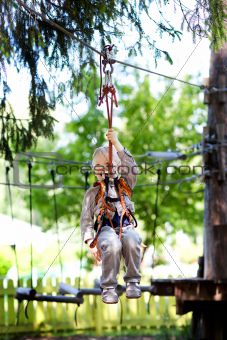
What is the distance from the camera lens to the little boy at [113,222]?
244 cm

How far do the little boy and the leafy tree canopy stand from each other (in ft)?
2.75

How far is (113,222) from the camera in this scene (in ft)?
8.62

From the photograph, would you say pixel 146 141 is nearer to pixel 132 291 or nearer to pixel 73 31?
pixel 73 31

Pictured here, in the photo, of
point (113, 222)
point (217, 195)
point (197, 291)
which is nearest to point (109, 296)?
point (113, 222)

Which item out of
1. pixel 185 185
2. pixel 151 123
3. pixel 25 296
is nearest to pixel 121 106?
pixel 151 123

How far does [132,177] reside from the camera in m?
2.76

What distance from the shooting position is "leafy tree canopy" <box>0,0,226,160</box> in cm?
303

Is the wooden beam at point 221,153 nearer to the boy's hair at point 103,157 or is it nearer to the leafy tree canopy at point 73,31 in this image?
the leafy tree canopy at point 73,31

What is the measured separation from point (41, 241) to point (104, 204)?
10.2 metres

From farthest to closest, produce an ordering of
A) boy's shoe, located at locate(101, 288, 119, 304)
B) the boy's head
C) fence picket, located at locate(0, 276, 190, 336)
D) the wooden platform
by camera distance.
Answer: fence picket, located at locate(0, 276, 190, 336)
the wooden platform
the boy's head
boy's shoe, located at locate(101, 288, 119, 304)

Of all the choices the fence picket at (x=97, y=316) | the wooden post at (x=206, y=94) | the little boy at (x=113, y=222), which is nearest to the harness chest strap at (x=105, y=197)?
the little boy at (x=113, y=222)

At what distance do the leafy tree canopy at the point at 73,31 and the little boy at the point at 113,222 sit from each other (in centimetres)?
84

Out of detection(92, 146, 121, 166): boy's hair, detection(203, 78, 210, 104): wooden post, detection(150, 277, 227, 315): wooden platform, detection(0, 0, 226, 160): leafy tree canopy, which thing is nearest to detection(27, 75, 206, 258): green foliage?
detection(203, 78, 210, 104): wooden post

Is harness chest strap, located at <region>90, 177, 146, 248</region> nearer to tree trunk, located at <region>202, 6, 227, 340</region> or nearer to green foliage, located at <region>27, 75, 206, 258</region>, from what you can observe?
tree trunk, located at <region>202, 6, 227, 340</region>
